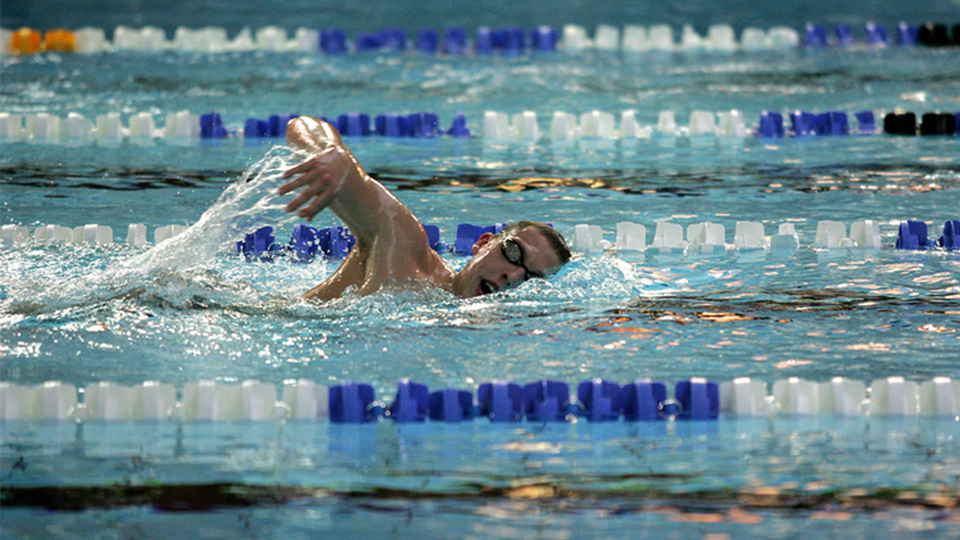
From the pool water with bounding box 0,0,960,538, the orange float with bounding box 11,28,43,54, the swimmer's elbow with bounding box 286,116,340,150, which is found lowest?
the pool water with bounding box 0,0,960,538

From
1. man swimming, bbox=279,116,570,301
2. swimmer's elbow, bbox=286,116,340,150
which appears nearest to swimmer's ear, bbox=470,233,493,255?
man swimming, bbox=279,116,570,301

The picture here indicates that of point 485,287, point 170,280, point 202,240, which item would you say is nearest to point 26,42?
point 202,240

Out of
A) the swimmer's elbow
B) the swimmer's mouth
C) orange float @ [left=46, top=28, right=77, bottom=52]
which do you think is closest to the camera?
the swimmer's elbow

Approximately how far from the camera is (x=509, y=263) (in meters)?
3.41

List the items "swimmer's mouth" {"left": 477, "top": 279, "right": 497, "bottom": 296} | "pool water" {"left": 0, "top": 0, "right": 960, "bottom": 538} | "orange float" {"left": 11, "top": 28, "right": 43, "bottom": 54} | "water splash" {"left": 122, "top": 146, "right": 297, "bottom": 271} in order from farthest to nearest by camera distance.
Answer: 1. "orange float" {"left": 11, "top": 28, "right": 43, "bottom": 54}
2. "water splash" {"left": 122, "top": 146, "right": 297, "bottom": 271}
3. "swimmer's mouth" {"left": 477, "top": 279, "right": 497, "bottom": 296}
4. "pool water" {"left": 0, "top": 0, "right": 960, "bottom": 538}

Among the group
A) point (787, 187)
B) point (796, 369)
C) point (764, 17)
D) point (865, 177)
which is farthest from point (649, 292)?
point (764, 17)

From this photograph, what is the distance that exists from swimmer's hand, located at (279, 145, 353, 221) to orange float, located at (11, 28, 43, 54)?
21.1 feet

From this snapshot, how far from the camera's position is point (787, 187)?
530cm

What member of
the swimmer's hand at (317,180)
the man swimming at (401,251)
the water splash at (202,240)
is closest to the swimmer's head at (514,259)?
the man swimming at (401,251)

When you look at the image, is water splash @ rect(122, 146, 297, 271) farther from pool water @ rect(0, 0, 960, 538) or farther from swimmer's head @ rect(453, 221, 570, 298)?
swimmer's head @ rect(453, 221, 570, 298)

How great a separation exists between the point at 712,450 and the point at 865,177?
3.18 metres

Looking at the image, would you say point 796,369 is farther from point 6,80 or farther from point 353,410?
point 6,80

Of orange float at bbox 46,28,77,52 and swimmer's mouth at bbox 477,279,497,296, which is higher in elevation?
orange float at bbox 46,28,77,52

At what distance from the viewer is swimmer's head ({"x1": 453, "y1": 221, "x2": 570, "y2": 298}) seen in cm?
340
